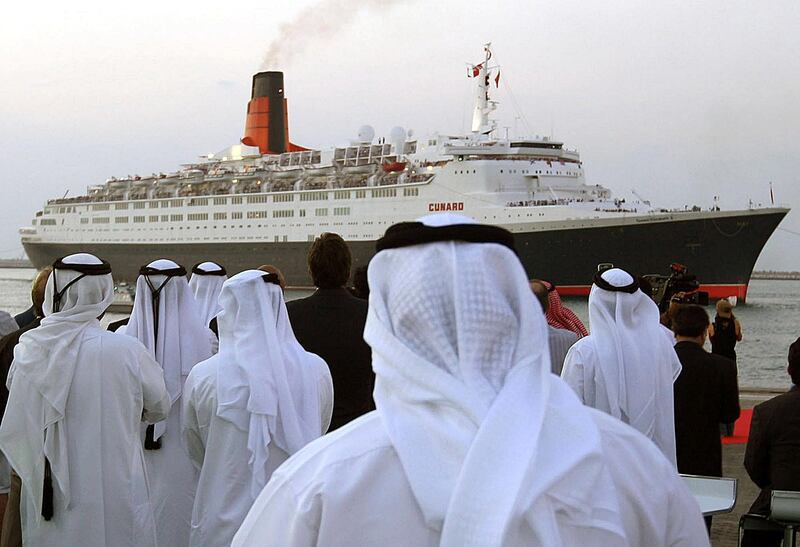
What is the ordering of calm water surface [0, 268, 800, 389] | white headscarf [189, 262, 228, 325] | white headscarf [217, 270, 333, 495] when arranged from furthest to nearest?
calm water surface [0, 268, 800, 389]
white headscarf [189, 262, 228, 325]
white headscarf [217, 270, 333, 495]

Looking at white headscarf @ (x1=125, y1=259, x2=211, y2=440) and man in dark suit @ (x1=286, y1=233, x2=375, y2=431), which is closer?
man in dark suit @ (x1=286, y1=233, x2=375, y2=431)

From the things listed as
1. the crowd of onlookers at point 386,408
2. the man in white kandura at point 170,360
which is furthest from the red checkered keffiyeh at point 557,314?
the man in white kandura at point 170,360

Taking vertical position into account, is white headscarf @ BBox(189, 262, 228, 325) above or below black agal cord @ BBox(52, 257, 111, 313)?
below

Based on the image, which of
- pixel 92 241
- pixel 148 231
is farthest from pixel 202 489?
pixel 92 241

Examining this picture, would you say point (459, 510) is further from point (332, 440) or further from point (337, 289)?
point (337, 289)

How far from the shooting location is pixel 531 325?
52.7 inches

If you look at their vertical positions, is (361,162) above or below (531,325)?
above

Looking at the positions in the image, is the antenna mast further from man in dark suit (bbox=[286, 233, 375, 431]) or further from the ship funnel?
man in dark suit (bbox=[286, 233, 375, 431])

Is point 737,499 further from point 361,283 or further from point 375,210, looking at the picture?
point 375,210

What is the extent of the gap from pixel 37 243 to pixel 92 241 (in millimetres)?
5494

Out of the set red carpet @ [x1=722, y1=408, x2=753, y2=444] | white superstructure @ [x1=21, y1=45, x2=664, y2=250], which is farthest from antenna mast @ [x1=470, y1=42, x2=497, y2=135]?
red carpet @ [x1=722, y1=408, x2=753, y2=444]

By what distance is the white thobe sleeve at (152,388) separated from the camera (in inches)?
121

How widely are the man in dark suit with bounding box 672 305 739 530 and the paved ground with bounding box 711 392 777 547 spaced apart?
906 millimetres

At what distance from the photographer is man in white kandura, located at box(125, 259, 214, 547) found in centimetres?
385
